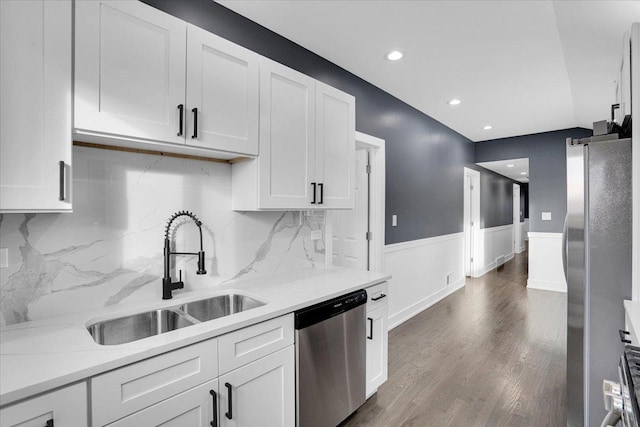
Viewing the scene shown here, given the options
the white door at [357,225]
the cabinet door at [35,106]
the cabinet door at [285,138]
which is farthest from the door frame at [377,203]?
the cabinet door at [35,106]

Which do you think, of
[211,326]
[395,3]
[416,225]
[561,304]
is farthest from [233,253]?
[561,304]

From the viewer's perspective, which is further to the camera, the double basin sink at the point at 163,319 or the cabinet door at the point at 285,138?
the cabinet door at the point at 285,138

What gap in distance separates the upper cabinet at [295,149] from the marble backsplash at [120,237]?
0.23 meters

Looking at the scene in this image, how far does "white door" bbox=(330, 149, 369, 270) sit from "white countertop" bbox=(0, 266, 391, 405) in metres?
1.43

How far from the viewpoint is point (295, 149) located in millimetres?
2094

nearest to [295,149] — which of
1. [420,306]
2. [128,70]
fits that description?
[128,70]

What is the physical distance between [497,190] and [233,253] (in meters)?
7.62

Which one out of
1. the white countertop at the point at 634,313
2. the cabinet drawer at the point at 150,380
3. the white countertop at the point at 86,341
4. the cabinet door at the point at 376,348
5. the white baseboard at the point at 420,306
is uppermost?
the white countertop at the point at 634,313

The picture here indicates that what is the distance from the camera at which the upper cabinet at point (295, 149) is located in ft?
6.37

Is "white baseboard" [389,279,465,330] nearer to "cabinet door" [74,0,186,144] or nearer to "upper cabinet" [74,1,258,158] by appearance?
"upper cabinet" [74,1,258,158]

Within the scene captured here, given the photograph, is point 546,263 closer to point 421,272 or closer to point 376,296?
point 421,272

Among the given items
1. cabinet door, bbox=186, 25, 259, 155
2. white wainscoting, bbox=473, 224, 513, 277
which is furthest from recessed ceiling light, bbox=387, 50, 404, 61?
white wainscoting, bbox=473, 224, 513, 277

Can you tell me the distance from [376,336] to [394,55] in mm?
2307

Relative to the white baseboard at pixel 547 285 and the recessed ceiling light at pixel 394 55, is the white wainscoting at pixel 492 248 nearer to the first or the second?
the white baseboard at pixel 547 285
